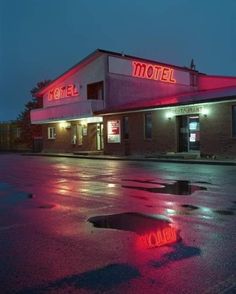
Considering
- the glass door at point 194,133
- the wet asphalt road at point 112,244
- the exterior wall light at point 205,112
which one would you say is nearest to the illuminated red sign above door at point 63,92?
the glass door at point 194,133

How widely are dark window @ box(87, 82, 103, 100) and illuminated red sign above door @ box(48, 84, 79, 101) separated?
1.50 metres

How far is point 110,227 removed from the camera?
298 inches

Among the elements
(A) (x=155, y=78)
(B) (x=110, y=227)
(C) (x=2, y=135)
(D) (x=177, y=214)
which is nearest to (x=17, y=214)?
(B) (x=110, y=227)

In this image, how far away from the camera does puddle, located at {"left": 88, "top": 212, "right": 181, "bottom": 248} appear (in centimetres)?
657

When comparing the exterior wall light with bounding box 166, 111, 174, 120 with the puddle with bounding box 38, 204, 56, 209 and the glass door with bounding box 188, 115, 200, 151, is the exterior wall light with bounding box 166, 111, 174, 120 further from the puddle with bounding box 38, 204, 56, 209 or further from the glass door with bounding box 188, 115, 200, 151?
the puddle with bounding box 38, 204, 56, 209

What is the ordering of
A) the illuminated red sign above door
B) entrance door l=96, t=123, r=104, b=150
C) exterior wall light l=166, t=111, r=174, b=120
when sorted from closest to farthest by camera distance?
exterior wall light l=166, t=111, r=174, b=120, entrance door l=96, t=123, r=104, b=150, the illuminated red sign above door

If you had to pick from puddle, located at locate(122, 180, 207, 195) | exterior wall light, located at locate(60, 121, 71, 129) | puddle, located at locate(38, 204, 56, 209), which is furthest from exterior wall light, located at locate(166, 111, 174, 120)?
puddle, located at locate(38, 204, 56, 209)

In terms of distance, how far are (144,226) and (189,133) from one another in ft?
68.2

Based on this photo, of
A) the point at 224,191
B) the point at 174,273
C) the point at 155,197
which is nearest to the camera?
the point at 174,273

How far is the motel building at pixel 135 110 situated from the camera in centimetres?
2580

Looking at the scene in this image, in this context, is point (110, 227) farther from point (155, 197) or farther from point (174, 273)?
point (155, 197)

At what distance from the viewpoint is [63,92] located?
41781 millimetres

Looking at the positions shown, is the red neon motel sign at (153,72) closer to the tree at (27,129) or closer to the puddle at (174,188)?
the tree at (27,129)

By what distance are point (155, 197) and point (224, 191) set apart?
2.12 m
